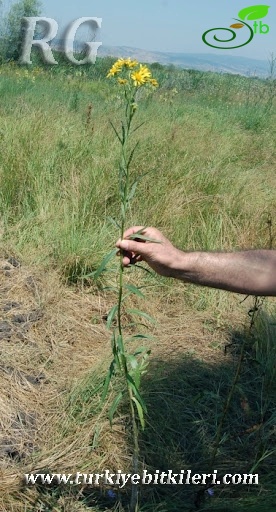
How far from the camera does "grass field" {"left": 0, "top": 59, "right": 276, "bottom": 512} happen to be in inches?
88.4

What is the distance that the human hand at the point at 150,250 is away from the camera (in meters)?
1.67

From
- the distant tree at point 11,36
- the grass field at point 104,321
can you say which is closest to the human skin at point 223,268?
the grass field at point 104,321

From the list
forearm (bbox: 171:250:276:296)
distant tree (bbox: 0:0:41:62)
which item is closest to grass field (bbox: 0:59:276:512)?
forearm (bbox: 171:250:276:296)

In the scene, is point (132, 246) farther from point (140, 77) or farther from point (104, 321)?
point (104, 321)

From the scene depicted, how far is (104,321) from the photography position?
3334mm

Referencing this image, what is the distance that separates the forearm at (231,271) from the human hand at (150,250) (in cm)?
3

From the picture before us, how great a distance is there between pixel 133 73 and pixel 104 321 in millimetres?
1895

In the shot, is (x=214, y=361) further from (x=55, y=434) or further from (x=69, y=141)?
(x=69, y=141)

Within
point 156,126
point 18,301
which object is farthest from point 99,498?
point 156,126

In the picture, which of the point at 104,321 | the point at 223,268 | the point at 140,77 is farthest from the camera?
the point at 104,321

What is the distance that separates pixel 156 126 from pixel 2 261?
283 cm

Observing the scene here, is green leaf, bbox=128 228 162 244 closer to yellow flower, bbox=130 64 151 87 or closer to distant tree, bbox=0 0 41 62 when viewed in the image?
yellow flower, bbox=130 64 151 87

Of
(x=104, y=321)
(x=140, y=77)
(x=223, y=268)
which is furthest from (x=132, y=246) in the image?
(x=104, y=321)

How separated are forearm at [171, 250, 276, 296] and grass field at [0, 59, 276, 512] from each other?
282 millimetres
